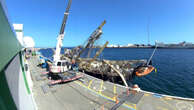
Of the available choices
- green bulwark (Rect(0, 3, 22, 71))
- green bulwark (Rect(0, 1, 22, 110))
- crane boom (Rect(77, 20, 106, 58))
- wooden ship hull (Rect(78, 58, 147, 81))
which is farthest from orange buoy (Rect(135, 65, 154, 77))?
green bulwark (Rect(0, 3, 22, 71))

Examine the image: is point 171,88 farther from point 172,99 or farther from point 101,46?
point 101,46

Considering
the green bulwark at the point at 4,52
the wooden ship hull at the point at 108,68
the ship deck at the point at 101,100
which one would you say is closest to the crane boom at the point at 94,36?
the wooden ship hull at the point at 108,68

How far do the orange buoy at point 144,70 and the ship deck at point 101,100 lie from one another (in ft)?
29.1

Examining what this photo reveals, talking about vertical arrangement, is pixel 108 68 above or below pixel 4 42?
below

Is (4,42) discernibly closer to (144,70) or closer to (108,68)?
(108,68)

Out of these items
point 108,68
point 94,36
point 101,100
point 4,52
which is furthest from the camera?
point 94,36

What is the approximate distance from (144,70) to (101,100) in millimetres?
13000

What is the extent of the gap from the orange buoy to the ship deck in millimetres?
8879

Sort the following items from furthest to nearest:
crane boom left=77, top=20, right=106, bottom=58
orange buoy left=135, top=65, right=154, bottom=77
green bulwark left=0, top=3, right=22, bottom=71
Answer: orange buoy left=135, top=65, right=154, bottom=77
crane boom left=77, top=20, right=106, bottom=58
green bulwark left=0, top=3, right=22, bottom=71

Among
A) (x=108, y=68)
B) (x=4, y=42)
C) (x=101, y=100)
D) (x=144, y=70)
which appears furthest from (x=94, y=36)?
(x=4, y=42)

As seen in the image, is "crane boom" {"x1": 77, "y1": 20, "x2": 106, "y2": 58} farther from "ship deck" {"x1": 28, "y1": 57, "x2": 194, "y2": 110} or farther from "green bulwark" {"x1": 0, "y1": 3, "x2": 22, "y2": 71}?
"green bulwark" {"x1": 0, "y1": 3, "x2": 22, "y2": 71}

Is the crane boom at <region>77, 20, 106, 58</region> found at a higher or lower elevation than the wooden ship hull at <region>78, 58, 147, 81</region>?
higher

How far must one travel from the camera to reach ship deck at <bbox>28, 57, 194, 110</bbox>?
6840 mm

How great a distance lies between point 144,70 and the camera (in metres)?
16.6
